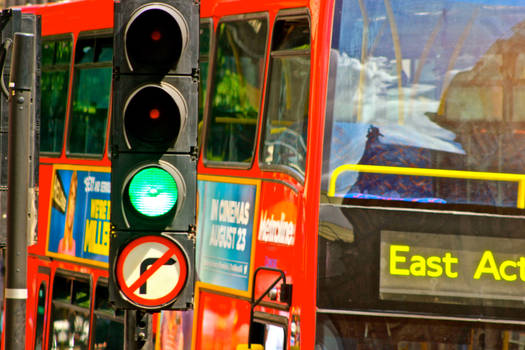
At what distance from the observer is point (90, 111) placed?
11.0m

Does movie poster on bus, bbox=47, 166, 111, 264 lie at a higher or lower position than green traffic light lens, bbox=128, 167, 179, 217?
lower

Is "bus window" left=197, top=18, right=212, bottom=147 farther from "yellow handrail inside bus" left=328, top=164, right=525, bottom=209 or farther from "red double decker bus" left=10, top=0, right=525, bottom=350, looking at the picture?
"yellow handrail inside bus" left=328, top=164, right=525, bottom=209

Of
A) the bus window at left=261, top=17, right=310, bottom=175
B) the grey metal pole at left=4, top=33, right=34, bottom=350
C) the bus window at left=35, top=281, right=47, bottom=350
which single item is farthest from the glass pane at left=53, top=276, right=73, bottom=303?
the grey metal pole at left=4, top=33, right=34, bottom=350

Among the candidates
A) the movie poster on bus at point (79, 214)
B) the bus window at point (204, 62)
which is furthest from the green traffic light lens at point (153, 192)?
the movie poster on bus at point (79, 214)

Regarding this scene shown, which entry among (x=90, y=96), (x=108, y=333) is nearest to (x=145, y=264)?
(x=108, y=333)

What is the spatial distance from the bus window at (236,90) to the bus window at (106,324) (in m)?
2.15

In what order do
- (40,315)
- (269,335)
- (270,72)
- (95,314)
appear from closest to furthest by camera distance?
(269,335) < (270,72) < (95,314) < (40,315)

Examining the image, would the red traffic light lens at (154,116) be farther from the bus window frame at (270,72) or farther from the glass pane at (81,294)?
the glass pane at (81,294)

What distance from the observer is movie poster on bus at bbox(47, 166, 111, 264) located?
10.5 m

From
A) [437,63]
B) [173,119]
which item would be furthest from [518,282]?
[173,119]

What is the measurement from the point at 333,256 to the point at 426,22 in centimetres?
160

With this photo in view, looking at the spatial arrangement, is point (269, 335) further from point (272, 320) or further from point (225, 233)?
point (225, 233)

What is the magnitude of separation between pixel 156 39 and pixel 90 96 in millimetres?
5685

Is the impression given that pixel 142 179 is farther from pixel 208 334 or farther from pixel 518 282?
pixel 208 334
